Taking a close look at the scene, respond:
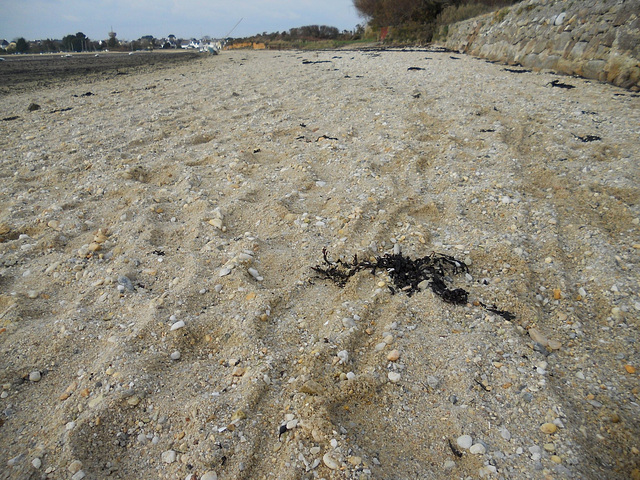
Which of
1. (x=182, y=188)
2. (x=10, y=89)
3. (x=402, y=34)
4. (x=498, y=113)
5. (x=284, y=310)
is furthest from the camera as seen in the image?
(x=402, y=34)

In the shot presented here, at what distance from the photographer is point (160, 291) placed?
8.34ft

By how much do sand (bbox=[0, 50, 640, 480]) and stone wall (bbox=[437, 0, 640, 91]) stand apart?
9.16ft

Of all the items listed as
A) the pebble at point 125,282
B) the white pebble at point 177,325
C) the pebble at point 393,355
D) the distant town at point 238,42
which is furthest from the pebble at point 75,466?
the distant town at point 238,42

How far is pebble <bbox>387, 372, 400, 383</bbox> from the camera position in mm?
1919

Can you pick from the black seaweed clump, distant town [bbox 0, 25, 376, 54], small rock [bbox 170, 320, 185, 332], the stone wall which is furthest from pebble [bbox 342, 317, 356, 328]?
distant town [bbox 0, 25, 376, 54]

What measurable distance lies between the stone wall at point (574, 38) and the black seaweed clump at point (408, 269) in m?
6.36

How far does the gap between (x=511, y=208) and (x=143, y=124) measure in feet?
18.5

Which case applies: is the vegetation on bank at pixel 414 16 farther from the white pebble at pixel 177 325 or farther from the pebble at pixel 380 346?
the white pebble at pixel 177 325

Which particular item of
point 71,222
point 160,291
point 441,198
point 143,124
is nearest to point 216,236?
point 160,291

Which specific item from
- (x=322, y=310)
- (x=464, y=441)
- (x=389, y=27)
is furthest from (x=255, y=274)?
(x=389, y=27)

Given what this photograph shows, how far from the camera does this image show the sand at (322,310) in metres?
1.64

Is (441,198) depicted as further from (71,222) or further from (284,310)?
(71,222)

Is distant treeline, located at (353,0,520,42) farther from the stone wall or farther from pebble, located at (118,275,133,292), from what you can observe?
pebble, located at (118,275,133,292)

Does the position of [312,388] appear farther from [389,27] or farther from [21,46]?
[21,46]
